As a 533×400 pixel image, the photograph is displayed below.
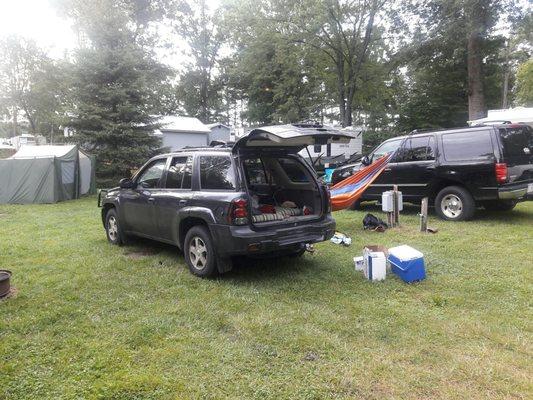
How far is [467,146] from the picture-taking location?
25.3 ft

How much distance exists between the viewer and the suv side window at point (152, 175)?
19.5 ft

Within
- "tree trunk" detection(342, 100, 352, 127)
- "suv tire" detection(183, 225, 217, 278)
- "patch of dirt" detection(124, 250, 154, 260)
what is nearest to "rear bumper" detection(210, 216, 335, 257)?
"suv tire" detection(183, 225, 217, 278)

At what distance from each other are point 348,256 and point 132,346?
346 cm

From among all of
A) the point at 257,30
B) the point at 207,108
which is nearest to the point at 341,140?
the point at 257,30

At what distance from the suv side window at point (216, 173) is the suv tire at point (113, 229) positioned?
7.69 ft

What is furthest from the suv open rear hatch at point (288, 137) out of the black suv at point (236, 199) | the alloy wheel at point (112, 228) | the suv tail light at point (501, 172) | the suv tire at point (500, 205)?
the suv tire at point (500, 205)

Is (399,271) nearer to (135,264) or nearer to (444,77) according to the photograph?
(135,264)

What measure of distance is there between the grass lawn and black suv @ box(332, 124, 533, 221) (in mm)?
1591

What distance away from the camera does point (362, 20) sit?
71.3ft

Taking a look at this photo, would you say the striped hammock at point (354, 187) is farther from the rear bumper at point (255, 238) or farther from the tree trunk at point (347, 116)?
the tree trunk at point (347, 116)

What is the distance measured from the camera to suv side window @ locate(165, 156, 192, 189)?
536 centimetres

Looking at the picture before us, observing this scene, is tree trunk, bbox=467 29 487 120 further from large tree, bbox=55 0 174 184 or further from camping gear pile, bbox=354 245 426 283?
camping gear pile, bbox=354 245 426 283

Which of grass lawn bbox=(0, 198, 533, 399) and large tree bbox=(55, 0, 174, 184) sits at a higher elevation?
large tree bbox=(55, 0, 174, 184)

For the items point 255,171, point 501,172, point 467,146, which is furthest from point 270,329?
point 467,146
